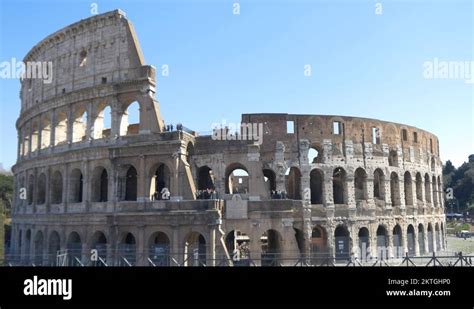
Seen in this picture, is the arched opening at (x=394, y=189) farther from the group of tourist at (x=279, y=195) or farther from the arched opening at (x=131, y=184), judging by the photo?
the arched opening at (x=131, y=184)

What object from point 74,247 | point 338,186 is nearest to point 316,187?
point 338,186

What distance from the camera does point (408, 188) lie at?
29391 millimetres

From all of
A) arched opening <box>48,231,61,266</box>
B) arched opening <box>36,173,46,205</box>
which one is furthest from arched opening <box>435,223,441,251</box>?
arched opening <box>36,173,46,205</box>

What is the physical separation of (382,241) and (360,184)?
402cm

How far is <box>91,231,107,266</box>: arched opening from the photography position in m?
23.0

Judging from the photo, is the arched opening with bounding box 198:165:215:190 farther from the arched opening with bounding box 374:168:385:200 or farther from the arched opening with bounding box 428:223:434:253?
the arched opening with bounding box 428:223:434:253

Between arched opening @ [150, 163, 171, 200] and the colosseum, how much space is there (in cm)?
9

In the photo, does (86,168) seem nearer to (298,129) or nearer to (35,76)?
(35,76)

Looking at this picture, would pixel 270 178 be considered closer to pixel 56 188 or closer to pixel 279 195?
pixel 279 195

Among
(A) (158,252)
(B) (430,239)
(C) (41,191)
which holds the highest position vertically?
(C) (41,191)

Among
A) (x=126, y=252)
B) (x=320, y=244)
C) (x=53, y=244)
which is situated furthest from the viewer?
(x=53, y=244)

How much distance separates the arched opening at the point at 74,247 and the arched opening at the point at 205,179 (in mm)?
8363
